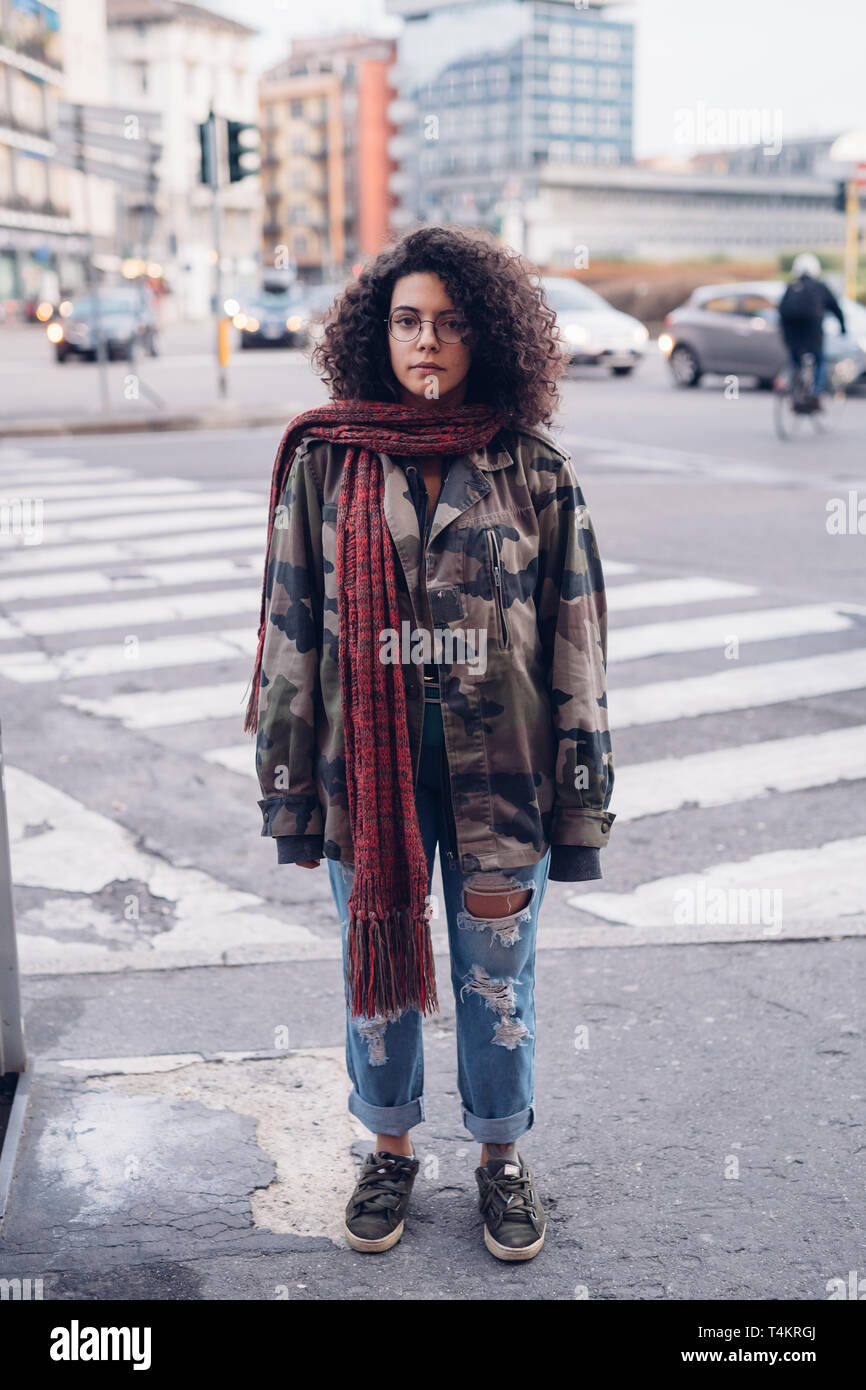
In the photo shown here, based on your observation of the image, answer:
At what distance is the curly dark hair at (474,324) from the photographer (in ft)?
9.38

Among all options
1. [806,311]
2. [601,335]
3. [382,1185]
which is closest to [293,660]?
[382,1185]

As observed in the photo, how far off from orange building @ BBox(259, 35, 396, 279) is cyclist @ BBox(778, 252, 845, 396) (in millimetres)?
103618

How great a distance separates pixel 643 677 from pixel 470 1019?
445 cm

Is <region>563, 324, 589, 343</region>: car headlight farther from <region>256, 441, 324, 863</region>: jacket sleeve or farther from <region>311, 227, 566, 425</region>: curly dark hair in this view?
<region>256, 441, 324, 863</region>: jacket sleeve

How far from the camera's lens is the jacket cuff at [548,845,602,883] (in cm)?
296

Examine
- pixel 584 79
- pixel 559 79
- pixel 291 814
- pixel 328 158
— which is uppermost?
pixel 584 79

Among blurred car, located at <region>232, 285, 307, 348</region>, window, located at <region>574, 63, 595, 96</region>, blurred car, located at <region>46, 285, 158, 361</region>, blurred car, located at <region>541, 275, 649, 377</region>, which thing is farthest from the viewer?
window, located at <region>574, 63, 595, 96</region>

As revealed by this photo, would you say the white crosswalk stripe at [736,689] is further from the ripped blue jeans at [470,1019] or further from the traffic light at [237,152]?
the traffic light at [237,152]

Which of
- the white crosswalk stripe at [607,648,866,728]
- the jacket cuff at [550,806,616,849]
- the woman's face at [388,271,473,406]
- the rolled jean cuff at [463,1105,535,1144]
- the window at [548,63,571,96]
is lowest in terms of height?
the white crosswalk stripe at [607,648,866,728]

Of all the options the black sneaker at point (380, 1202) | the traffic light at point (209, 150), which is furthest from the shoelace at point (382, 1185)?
the traffic light at point (209, 150)

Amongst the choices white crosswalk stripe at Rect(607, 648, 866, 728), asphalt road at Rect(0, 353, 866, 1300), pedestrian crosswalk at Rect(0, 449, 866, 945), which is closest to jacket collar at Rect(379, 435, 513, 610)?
asphalt road at Rect(0, 353, 866, 1300)

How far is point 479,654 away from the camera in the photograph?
2820 mm

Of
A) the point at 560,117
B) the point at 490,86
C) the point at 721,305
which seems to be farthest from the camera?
the point at 560,117

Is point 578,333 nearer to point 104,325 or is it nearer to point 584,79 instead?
point 104,325
